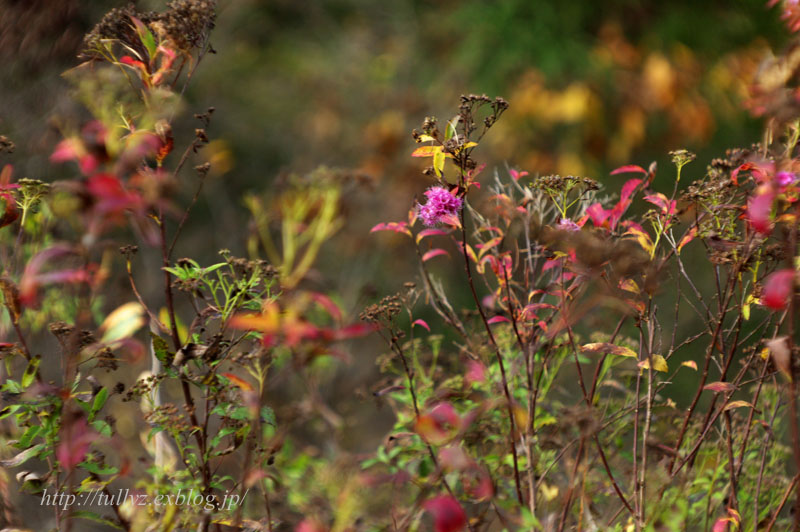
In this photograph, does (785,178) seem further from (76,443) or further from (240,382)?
(76,443)

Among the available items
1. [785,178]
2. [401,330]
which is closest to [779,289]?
[785,178]

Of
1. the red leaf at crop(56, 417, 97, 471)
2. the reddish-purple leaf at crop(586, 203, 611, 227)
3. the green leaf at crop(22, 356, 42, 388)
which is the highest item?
the reddish-purple leaf at crop(586, 203, 611, 227)

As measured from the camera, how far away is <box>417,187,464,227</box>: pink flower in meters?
0.96

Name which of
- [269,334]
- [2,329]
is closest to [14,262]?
[2,329]

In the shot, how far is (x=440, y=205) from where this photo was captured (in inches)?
37.8

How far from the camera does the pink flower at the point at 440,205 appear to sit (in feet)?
3.13

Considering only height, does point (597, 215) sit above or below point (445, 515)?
above

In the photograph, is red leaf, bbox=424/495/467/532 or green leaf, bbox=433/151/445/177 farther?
green leaf, bbox=433/151/445/177

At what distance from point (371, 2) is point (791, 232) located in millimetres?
5159

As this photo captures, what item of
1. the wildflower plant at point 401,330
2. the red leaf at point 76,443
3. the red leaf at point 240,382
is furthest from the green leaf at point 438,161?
the red leaf at point 76,443

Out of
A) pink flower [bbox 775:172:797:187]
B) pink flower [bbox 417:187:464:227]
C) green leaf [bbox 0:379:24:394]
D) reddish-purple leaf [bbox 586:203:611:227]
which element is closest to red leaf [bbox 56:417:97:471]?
green leaf [bbox 0:379:24:394]

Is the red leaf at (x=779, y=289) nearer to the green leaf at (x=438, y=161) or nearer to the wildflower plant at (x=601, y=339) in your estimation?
the wildflower plant at (x=601, y=339)

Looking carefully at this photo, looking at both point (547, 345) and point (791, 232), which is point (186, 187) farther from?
point (791, 232)

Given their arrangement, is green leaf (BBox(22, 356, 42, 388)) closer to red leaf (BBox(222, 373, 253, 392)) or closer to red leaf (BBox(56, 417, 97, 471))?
red leaf (BBox(56, 417, 97, 471))
